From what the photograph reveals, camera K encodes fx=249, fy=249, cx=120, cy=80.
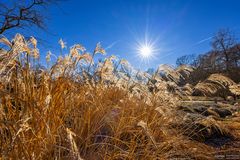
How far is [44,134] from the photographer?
1946 mm

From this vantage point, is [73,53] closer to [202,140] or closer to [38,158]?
[38,158]

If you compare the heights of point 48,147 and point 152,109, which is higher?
point 152,109

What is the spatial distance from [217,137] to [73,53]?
11.3ft

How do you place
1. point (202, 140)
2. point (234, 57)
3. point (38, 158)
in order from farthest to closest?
point (234, 57) < point (202, 140) < point (38, 158)

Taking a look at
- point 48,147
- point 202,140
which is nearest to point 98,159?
point 48,147

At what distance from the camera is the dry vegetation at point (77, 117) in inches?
62.3

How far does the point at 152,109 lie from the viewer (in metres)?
3.39

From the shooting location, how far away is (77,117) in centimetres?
253

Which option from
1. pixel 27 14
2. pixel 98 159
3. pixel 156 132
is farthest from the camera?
pixel 27 14

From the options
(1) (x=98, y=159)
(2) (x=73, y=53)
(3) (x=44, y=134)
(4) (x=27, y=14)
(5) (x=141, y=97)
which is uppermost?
(4) (x=27, y=14)

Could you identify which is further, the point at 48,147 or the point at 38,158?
the point at 48,147

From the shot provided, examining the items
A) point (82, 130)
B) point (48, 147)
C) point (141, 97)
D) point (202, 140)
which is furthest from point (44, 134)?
point (202, 140)

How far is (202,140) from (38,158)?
3.42m

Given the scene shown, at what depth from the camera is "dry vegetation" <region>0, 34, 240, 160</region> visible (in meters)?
1.58
